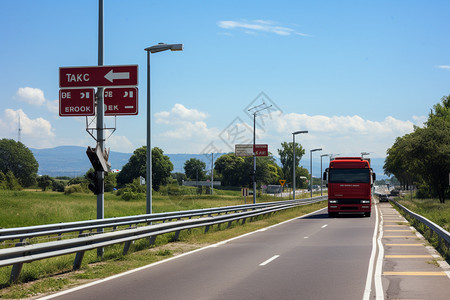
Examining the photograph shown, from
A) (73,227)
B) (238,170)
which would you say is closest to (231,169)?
(238,170)

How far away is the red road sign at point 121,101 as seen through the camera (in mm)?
15570

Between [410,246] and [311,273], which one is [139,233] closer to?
[311,273]

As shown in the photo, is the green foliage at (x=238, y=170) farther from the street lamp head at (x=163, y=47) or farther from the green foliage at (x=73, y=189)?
the street lamp head at (x=163, y=47)

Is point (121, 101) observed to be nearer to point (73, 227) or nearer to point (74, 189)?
point (73, 227)

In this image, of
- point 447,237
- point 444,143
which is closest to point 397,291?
point 447,237

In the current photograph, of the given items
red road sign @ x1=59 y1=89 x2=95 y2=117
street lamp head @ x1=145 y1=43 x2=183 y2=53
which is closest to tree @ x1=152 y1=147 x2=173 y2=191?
street lamp head @ x1=145 y1=43 x2=183 y2=53

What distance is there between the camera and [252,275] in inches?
468

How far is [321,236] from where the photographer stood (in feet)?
73.0

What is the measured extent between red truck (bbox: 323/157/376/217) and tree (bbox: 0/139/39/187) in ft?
363

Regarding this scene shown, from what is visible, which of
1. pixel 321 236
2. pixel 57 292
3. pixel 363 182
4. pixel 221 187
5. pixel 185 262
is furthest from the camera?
pixel 221 187

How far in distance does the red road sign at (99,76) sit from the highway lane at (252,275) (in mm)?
4947

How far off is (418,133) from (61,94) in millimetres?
49124

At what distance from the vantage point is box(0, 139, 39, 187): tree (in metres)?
134

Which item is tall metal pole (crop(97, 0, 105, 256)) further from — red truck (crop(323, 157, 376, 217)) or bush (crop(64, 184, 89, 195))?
bush (crop(64, 184, 89, 195))
